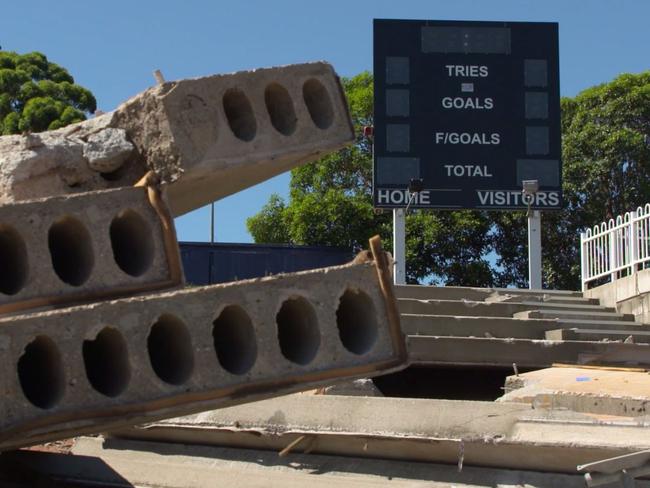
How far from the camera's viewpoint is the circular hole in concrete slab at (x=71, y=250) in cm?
478

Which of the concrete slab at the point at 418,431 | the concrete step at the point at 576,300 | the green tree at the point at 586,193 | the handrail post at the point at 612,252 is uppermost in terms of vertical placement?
the green tree at the point at 586,193

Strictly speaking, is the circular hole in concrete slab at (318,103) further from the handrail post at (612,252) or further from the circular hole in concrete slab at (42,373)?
the handrail post at (612,252)

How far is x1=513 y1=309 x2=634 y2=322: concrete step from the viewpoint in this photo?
12750 millimetres

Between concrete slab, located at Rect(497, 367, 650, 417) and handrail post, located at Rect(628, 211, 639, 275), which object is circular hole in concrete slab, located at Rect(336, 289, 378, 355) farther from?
handrail post, located at Rect(628, 211, 639, 275)

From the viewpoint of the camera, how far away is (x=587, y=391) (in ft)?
23.8

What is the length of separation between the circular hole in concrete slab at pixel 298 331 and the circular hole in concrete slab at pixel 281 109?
101cm

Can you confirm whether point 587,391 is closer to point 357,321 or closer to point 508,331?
point 357,321

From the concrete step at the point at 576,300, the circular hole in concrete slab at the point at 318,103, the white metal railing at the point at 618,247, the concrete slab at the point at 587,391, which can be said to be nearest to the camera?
the circular hole in concrete slab at the point at 318,103

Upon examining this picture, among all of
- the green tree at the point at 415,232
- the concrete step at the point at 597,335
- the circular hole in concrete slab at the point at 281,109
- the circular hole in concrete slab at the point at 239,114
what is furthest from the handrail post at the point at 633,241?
the green tree at the point at 415,232

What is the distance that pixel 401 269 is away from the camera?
17703 millimetres

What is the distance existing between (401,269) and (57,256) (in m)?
12.9

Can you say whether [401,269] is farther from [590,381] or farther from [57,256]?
[57,256]

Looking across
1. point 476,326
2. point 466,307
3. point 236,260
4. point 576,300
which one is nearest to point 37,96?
point 236,260

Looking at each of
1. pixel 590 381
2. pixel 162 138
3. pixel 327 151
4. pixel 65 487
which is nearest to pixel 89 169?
pixel 162 138
